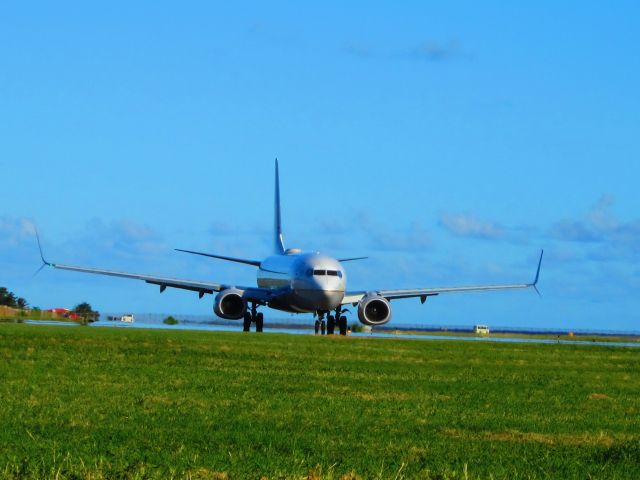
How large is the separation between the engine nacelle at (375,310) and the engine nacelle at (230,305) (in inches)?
249

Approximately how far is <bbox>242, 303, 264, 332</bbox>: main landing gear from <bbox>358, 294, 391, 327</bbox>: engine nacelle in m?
5.23

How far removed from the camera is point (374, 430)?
13977mm

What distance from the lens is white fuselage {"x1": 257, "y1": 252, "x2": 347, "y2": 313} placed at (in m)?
60.3

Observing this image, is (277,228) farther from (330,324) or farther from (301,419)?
(301,419)

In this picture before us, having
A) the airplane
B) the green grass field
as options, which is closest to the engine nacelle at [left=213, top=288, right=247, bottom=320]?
the airplane

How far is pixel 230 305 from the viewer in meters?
65.6

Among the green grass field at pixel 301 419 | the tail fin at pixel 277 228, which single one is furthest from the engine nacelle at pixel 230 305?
the green grass field at pixel 301 419

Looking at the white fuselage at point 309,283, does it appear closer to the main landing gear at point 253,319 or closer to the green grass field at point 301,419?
the main landing gear at point 253,319

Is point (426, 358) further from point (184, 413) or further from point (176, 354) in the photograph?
point (184, 413)

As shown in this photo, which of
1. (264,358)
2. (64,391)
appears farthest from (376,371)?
(64,391)

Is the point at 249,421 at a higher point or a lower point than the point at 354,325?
lower

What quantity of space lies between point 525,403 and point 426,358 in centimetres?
1277

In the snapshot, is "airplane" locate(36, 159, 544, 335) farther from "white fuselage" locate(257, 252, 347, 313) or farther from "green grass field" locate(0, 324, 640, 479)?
"green grass field" locate(0, 324, 640, 479)

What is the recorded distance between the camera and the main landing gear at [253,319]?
64.8m
